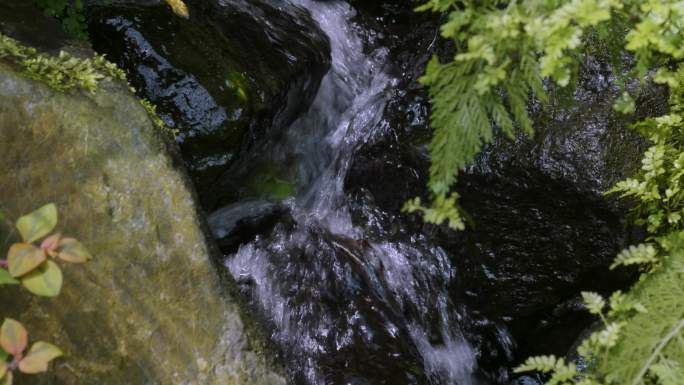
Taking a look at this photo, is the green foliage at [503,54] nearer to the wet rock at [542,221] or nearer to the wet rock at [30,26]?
the wet rock at [30,26]

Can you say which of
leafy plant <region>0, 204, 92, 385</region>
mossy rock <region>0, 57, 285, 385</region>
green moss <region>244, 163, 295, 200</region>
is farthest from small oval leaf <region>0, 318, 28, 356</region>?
green moss <region>244, 163, 295, 200</region>

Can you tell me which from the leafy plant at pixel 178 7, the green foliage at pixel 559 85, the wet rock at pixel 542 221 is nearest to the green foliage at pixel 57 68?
the green foliage at pixel 559 85

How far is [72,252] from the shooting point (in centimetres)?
139

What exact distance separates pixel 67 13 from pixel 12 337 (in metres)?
2.26

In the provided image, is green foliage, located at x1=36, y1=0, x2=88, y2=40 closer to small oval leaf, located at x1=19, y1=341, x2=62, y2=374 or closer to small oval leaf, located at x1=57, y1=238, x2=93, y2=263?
small oval leaf, located at x1=57, y1=238, x2=93, y2=263

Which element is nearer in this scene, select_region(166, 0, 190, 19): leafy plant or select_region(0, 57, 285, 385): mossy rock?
select_region(0, 57, 285, 385): mossy rock

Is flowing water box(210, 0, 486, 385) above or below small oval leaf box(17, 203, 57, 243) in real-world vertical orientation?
below

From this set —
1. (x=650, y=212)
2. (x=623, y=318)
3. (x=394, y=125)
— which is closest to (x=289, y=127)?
(x=394, y=125)

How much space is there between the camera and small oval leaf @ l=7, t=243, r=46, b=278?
1323 millimetres

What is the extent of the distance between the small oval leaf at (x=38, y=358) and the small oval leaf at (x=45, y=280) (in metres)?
0.13

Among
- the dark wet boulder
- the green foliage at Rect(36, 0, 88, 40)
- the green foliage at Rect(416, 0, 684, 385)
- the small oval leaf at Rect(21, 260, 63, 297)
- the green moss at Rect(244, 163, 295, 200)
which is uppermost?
the green foliage at Rect(416, 0, 684, 385)

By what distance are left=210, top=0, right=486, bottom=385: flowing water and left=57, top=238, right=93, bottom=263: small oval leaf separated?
2262 millimetres

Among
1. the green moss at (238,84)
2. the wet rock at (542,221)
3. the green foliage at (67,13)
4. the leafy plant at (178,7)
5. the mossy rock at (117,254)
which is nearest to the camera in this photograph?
the mossy rock at (117,254)

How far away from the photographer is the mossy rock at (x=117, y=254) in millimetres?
1901
